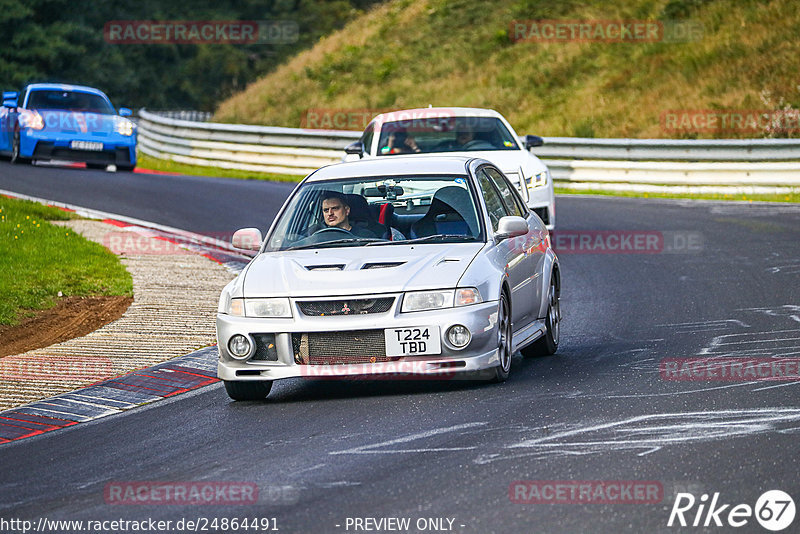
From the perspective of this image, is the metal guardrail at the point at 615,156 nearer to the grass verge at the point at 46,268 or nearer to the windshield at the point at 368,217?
the grass verge at the point at 46,268

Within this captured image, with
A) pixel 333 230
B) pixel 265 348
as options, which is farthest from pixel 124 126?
pixel 265 348

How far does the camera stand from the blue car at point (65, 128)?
2573 centimetres

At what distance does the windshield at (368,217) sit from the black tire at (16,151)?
59.1 feet

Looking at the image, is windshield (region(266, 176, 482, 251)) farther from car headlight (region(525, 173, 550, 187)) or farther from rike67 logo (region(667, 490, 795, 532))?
car headlight (region(525, 173, 550, 187))

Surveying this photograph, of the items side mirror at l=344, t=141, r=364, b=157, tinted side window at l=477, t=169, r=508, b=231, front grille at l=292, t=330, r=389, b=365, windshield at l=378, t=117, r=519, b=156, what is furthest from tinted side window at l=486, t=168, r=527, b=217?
side mirror at l=344, t=141, r=364, b=157

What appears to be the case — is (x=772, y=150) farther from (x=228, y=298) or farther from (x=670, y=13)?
(x=228, y=298)

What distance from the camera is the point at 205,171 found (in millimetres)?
30391

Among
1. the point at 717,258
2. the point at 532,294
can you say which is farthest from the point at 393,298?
the point at 717,258

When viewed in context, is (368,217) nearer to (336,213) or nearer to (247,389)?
(336,213)

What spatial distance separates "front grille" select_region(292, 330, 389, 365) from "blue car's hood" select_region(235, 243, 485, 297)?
26 centimetres

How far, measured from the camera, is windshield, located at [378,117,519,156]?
52.7ft

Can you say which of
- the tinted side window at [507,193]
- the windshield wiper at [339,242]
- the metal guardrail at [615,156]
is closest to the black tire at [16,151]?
the metal guardrail at [615,156]

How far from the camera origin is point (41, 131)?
84.8 feet

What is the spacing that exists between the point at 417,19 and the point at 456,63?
4.80 m
